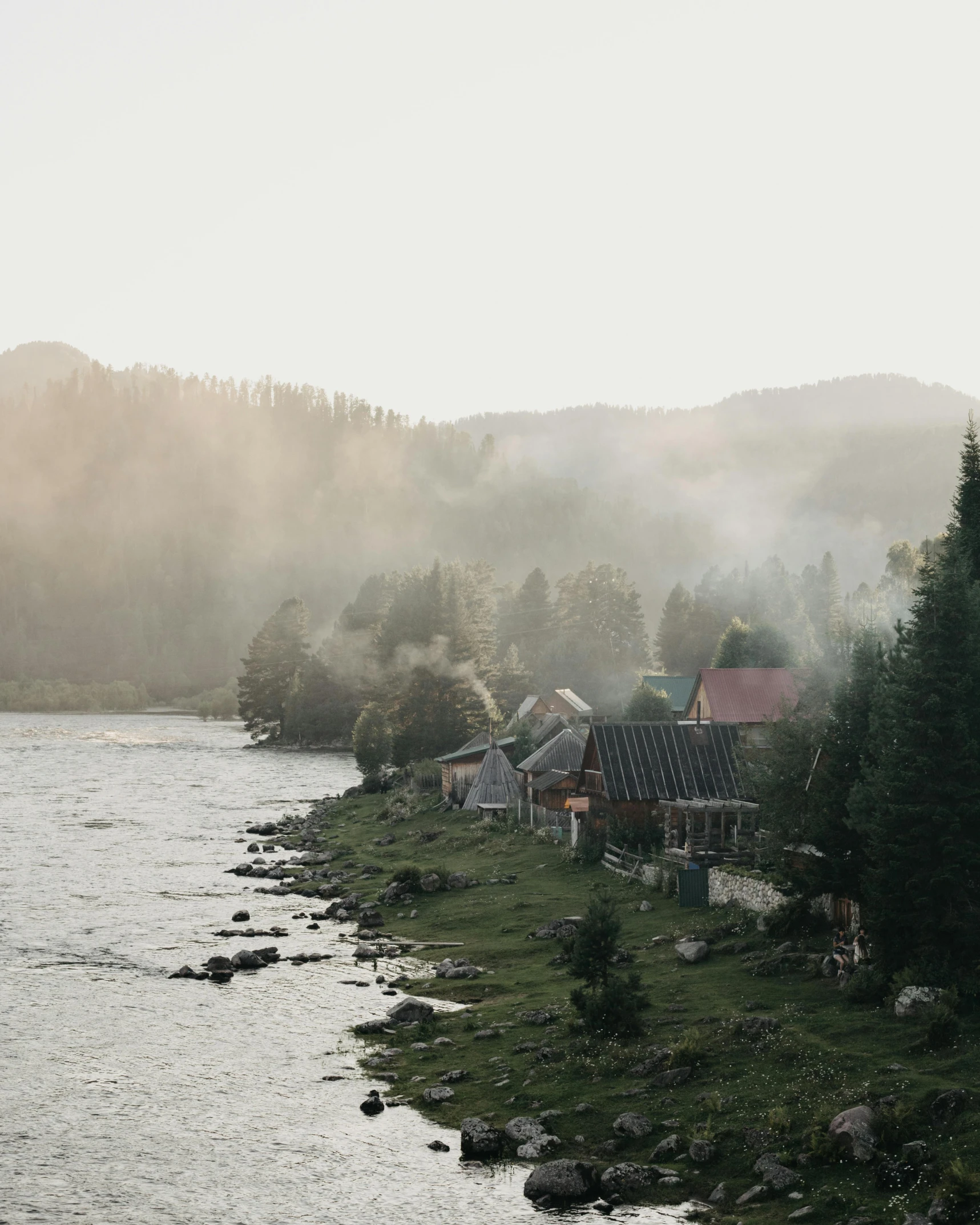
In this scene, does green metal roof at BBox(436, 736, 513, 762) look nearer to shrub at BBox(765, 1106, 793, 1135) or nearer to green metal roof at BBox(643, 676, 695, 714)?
green metal roof at BBox(643, 676, 695, 714)

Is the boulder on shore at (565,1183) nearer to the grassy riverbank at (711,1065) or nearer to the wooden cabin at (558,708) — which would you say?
the grassy riverbank at (711,1065)

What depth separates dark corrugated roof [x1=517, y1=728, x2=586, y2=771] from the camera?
74250 mm

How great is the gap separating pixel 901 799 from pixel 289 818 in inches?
2519

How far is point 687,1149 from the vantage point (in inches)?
1018

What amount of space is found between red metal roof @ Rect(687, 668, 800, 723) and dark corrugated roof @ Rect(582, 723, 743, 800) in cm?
3734

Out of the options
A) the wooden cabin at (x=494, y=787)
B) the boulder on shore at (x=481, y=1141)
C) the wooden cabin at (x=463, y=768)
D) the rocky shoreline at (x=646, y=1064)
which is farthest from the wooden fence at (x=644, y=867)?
the wooden cabin at (x=463, y=768)

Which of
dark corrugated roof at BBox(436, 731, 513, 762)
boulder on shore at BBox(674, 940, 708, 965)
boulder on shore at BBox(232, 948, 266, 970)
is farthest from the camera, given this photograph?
dark corrugated roof at BBox(436, 731, 513, 762)

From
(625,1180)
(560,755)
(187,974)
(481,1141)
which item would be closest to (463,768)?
(560,755)

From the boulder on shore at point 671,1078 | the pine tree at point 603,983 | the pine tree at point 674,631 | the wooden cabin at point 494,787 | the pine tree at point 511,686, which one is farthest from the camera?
the pine tree at point 674,631

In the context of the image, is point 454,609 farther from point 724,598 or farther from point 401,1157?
point 401,1157

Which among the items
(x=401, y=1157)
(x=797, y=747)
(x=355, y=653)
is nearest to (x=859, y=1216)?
Result: (x=401, y=1157)

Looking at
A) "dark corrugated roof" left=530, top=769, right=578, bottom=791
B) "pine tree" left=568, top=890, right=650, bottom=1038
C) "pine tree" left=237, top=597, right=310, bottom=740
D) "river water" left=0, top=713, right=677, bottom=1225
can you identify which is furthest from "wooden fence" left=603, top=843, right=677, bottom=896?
"pine tree" left=237, top=597, right=310, bottom=740

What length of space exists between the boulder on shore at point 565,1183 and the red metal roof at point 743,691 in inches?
2913

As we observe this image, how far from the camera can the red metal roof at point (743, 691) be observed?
99312 mm
